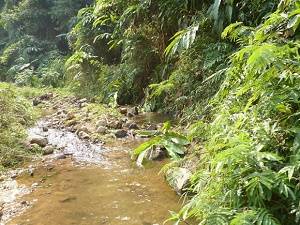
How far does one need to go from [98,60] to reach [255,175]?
27.9ft

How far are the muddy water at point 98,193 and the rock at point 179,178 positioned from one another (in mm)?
78

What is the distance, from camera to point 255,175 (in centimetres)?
193

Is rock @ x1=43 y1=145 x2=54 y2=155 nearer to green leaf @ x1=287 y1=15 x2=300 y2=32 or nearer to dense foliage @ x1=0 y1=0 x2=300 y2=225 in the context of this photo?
dense foliage @ x1=0 y1=0 x2=300 y2=225

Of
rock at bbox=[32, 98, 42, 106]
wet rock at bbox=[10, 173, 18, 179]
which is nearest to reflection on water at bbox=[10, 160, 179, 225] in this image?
wet rock at bbox=[10, 173, 18, 179]

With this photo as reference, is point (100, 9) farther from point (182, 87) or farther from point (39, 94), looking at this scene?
point (39, 94)

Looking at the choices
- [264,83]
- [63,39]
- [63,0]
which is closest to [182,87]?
[264,83]

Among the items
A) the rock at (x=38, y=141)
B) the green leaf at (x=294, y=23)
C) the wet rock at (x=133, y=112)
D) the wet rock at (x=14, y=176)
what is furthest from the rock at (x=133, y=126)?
the green leaf at (x=294, y=23)

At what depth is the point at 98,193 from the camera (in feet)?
12.5

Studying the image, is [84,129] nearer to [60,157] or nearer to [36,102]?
[60,157]

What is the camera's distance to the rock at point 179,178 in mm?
3492

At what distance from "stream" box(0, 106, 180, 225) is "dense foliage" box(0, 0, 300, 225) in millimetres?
653

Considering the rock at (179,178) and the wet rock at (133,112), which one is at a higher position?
the wet rock at (133,112)

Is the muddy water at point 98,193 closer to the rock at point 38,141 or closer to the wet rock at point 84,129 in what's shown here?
the rock at point 38,141

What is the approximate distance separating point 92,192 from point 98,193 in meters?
0.08
